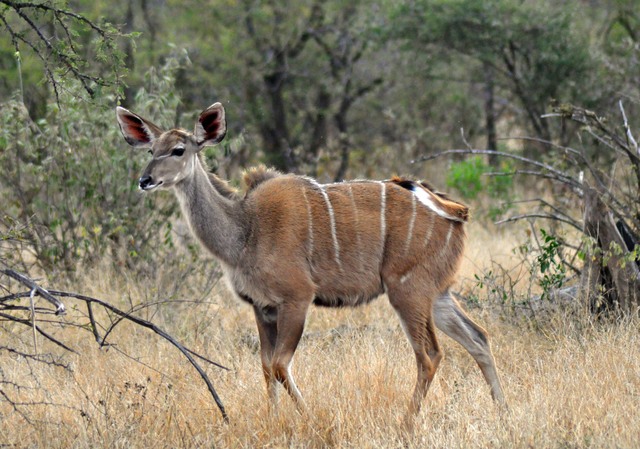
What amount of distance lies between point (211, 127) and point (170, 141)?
264 mm

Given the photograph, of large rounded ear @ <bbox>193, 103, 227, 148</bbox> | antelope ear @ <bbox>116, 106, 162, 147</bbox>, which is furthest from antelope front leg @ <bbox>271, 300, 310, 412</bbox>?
antelope ear @ <bbox>116, 106, 162, 147</bbox>

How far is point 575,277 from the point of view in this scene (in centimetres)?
680

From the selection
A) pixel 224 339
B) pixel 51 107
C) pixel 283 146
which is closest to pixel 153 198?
pixel 51 107

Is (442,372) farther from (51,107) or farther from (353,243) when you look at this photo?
(51,107)

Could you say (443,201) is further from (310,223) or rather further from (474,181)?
(474,181)

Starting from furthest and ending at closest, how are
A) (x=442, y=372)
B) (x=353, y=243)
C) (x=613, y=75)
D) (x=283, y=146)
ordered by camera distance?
(x=283, y=146)
(x=613, y=75)
(x=442, y=372)
(x=353, y=243)

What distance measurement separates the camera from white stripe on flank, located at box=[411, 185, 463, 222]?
536 centimetres

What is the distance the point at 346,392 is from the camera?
4.92 m

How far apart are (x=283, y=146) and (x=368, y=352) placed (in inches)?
327

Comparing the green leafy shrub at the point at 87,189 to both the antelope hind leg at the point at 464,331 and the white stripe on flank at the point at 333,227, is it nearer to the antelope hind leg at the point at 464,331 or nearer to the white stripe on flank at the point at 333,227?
the white stripe on flank at the point at 333,227

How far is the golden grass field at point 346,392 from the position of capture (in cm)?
445

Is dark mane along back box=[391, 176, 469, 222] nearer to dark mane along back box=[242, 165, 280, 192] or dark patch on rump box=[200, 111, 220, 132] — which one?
dark mane along back box=[242, 165, 280, 192]

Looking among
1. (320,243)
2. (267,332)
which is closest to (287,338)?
(267,332)

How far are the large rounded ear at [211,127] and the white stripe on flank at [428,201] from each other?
1155 mm
